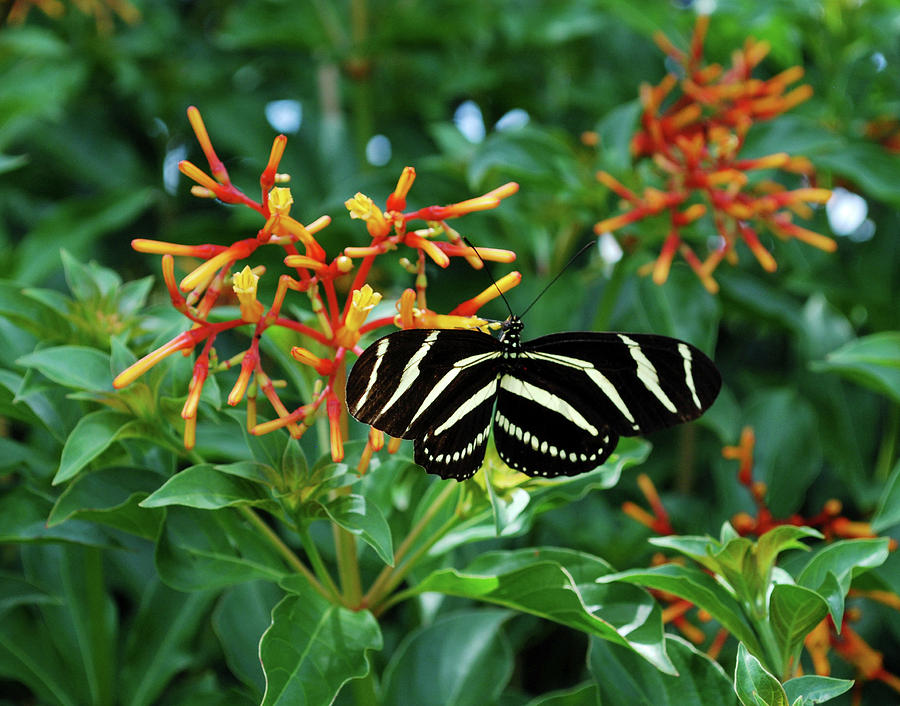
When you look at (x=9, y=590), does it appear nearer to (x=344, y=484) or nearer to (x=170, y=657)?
(x=170, y=657)

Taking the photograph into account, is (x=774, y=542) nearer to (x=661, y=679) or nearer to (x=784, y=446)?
(x=661, y=679)

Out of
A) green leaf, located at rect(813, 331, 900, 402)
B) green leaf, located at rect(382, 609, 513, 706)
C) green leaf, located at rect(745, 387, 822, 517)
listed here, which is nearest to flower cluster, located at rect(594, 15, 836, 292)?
green leaf, located at rect(813, 331, 900, 402)

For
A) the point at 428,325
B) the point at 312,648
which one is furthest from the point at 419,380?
the point at 312,648

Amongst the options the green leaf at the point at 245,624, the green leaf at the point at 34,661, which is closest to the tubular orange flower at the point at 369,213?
the green leaf at the point at 245,624

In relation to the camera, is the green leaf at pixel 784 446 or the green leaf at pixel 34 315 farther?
the green leaf at pixel 784 446

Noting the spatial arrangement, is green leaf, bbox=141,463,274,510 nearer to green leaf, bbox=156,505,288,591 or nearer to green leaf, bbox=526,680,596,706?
green leaf, bbox=156,505,288,591

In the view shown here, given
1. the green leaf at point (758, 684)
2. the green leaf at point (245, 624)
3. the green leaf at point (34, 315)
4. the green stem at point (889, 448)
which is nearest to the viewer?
the green leaf at point (758, 684)

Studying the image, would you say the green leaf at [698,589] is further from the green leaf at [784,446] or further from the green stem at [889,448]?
the green stem at [889,448]
